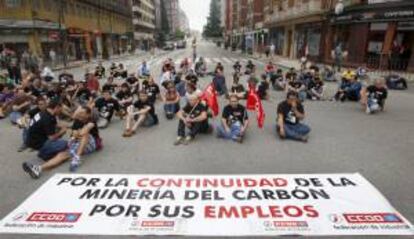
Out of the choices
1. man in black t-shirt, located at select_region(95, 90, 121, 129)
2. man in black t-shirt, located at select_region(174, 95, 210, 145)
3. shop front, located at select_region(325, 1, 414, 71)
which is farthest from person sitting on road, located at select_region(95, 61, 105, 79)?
shop front, located at select_region(325, 1, 414, 71)

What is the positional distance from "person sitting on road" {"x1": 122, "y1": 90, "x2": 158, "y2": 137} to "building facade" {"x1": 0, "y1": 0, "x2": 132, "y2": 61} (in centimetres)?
2213

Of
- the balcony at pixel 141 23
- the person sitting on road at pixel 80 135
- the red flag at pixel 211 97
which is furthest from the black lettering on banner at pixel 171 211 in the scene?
the balcony at pixel 141 23

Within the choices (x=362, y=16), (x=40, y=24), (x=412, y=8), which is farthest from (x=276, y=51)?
(x=40, y=24)

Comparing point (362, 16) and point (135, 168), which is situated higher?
point (362, 16)

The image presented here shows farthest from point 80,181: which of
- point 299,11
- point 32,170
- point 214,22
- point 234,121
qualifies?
point 214,22

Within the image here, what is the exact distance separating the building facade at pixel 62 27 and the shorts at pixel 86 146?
23.6m

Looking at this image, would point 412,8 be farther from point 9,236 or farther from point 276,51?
point 276,51

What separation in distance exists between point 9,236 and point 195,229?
2.47m

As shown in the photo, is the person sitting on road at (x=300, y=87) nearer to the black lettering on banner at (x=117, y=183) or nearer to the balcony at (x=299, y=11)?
the black lettering on banner at (x=117, y=183)

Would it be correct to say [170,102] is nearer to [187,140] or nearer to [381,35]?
[187,140]

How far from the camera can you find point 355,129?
936 centimetres

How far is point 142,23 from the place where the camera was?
90500 mm

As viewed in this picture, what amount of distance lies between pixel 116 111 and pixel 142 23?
8568cm

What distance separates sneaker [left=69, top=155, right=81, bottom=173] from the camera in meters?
6.43
